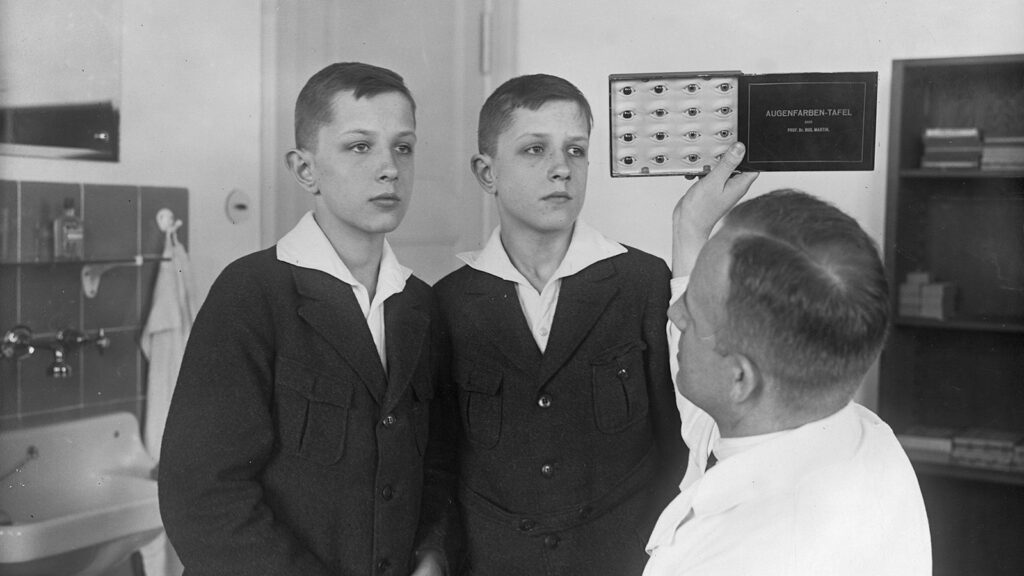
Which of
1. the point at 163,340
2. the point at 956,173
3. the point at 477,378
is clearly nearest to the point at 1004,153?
the point at 956,173

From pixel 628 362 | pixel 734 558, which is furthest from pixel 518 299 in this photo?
pixel 734 558

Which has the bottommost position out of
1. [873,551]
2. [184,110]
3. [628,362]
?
[873,551]

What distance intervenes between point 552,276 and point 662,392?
222 millimetres

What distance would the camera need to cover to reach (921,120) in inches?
94.3

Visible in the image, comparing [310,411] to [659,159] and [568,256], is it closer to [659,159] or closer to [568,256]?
[568,256]

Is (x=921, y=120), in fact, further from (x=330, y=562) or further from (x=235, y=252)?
(x=330, y=562)

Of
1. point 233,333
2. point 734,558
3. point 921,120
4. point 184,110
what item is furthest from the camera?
point 921,120

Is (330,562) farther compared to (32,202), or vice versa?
(32,202)

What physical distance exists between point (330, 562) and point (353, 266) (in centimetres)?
38

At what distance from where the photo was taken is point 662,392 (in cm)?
131

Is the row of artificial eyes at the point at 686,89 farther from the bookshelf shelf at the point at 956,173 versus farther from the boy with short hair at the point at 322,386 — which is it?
the bookshelf shelf at the point at 956,173

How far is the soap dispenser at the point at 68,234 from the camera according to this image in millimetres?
1557

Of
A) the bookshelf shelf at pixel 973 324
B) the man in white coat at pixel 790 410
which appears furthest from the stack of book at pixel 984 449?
the man in white coat at pixel 790 410

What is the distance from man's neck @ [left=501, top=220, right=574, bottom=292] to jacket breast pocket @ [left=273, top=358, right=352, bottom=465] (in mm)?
304
